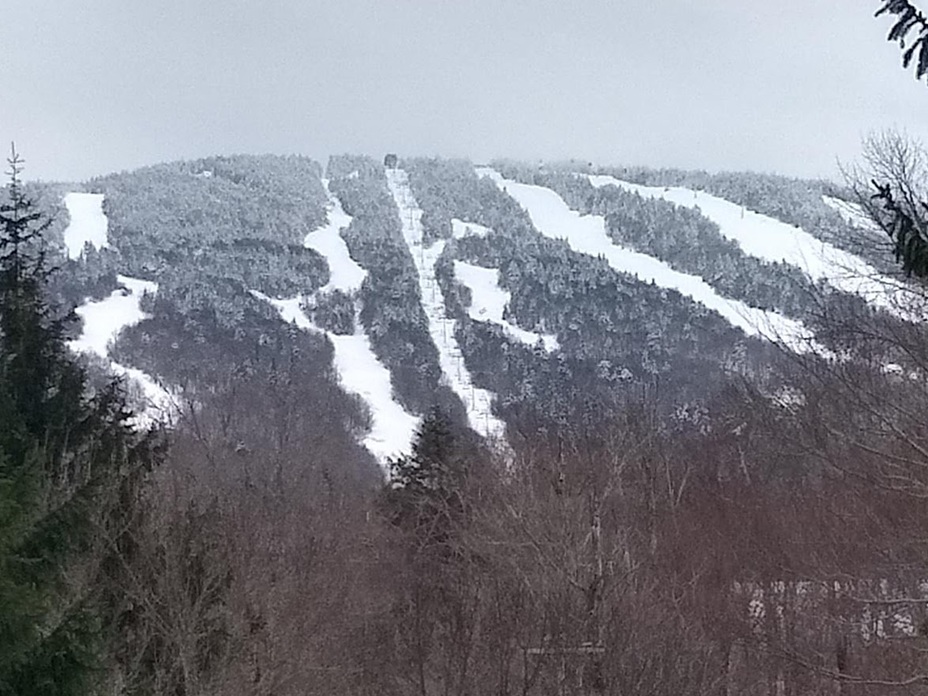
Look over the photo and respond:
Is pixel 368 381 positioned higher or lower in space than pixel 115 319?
lower

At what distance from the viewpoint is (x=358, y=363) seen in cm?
13538

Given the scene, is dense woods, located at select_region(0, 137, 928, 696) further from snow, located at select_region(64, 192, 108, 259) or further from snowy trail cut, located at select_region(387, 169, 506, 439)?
snow, located at select_region(64, 192, 108, 259)

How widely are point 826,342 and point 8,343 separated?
9110 millimetres

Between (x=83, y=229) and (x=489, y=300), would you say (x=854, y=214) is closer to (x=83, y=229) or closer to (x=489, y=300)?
(x=489, y=300)

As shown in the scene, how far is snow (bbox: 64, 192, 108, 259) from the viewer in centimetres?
16762

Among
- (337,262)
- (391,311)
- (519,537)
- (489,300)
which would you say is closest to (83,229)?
(337,262)

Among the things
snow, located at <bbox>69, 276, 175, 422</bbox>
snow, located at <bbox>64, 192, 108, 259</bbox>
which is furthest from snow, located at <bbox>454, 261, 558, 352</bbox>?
snow, located at <bbox>64, 192, 108, 259</bbox>

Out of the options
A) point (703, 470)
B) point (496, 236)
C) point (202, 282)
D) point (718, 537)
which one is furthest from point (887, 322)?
point (496, 236)

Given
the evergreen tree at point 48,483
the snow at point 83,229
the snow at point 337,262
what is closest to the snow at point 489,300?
the snow at point 337,262

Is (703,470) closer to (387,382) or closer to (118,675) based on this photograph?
(118,675)

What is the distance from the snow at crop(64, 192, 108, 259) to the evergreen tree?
490ft

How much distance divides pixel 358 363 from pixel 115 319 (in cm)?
2844

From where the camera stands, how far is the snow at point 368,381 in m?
105

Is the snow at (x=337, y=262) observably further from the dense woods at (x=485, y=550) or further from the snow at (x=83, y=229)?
the dense woods at (x=485, y=550)
